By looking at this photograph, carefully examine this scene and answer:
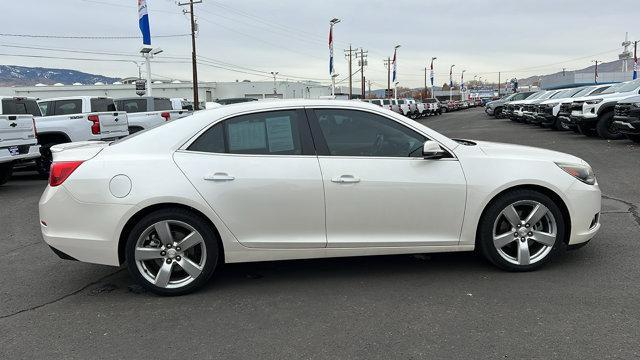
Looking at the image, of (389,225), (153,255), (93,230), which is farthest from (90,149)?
(389,225)

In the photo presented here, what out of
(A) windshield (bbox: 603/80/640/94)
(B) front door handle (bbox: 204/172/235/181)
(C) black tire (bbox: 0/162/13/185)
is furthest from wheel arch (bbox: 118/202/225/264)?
(A) windshield (bbox: 603/80/640/94)

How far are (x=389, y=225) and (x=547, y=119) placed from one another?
62.3ft

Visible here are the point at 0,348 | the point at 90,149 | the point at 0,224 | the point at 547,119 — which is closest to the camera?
the point at 0,348

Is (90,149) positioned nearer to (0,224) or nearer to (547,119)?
(0,224)

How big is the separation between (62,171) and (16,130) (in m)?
6.58

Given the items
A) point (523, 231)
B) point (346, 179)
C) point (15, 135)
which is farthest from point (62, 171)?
point (15, 135)

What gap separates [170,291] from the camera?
4164 mm

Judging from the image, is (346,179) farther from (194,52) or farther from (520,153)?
(194,52)

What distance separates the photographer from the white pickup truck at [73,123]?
11.5 m

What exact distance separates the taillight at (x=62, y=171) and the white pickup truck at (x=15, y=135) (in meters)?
6.30

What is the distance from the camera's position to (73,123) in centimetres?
1161

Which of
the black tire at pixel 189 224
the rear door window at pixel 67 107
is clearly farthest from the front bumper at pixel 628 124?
the rear door window at pixel 67 107

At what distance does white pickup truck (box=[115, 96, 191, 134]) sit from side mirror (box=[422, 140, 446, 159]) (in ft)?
37.6

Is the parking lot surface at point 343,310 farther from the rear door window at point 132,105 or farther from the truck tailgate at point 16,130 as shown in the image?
the rear door window at point 132,105
